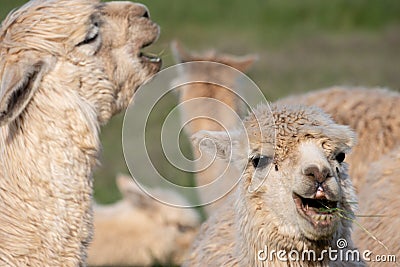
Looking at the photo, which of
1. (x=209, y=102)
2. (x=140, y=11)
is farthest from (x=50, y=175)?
(x=209, y=102)

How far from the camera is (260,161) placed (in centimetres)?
408

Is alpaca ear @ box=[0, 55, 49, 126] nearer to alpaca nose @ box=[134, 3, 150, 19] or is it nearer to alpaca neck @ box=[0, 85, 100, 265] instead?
alpaca neck @ box=[0, 85, 100, 265]

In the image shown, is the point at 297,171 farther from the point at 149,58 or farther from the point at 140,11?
the point at 140,11

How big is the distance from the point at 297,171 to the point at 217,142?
601 millimetres

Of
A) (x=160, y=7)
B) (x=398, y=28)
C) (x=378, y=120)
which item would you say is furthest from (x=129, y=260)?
(x=160, y=7)

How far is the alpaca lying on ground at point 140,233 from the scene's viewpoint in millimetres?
8789

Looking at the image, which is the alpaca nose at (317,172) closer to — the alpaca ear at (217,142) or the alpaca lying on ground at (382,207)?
the alpaca ear at (217,142)

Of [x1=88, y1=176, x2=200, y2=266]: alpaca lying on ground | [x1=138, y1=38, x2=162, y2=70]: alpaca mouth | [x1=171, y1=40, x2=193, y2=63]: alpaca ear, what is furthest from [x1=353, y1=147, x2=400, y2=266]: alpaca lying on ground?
[x1=88, y1=176, x2=200, y2=266]: alpaca lying on ground

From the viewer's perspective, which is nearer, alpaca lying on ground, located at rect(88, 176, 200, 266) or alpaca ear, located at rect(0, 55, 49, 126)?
alpaca ear, located at rect(0, 55, 49, 126)

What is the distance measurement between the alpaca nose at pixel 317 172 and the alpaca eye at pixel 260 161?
11.2 inches

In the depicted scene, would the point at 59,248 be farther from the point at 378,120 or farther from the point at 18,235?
the point at 378,120

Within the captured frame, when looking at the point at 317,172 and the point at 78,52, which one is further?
the point at 78,52

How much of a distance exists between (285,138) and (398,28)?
22.2 metres

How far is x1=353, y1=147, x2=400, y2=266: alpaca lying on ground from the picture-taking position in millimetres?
4922
